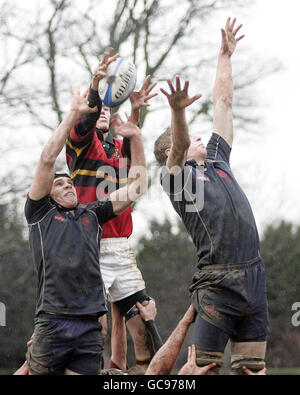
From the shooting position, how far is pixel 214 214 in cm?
432

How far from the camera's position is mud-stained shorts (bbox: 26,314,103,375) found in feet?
13.3

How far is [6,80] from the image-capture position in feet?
41.8

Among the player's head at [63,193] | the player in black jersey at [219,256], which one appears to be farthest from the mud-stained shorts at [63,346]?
the player's head at [63,193]

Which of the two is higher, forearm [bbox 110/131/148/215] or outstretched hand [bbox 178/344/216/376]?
forearm [bbox 110/131/148/215]

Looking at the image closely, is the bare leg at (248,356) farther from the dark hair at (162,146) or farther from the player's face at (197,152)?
the dark hair at (162,146)

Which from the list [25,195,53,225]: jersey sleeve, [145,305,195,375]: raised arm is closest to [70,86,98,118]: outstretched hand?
[25,195,53,225]: jersey sleeve

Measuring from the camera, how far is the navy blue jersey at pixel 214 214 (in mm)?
4270

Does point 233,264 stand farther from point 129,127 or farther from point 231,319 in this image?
point 129,127

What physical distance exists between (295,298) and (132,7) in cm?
924

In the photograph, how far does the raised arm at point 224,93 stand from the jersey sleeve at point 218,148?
6 centimetres

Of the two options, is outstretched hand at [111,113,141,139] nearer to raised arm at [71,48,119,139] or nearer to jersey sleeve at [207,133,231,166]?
raised arm at [71,48,119,139]

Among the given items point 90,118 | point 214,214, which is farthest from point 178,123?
point 90,118

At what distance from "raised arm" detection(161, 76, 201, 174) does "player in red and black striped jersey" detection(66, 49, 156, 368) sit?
1023 mm

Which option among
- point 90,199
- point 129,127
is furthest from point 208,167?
point 90,199
